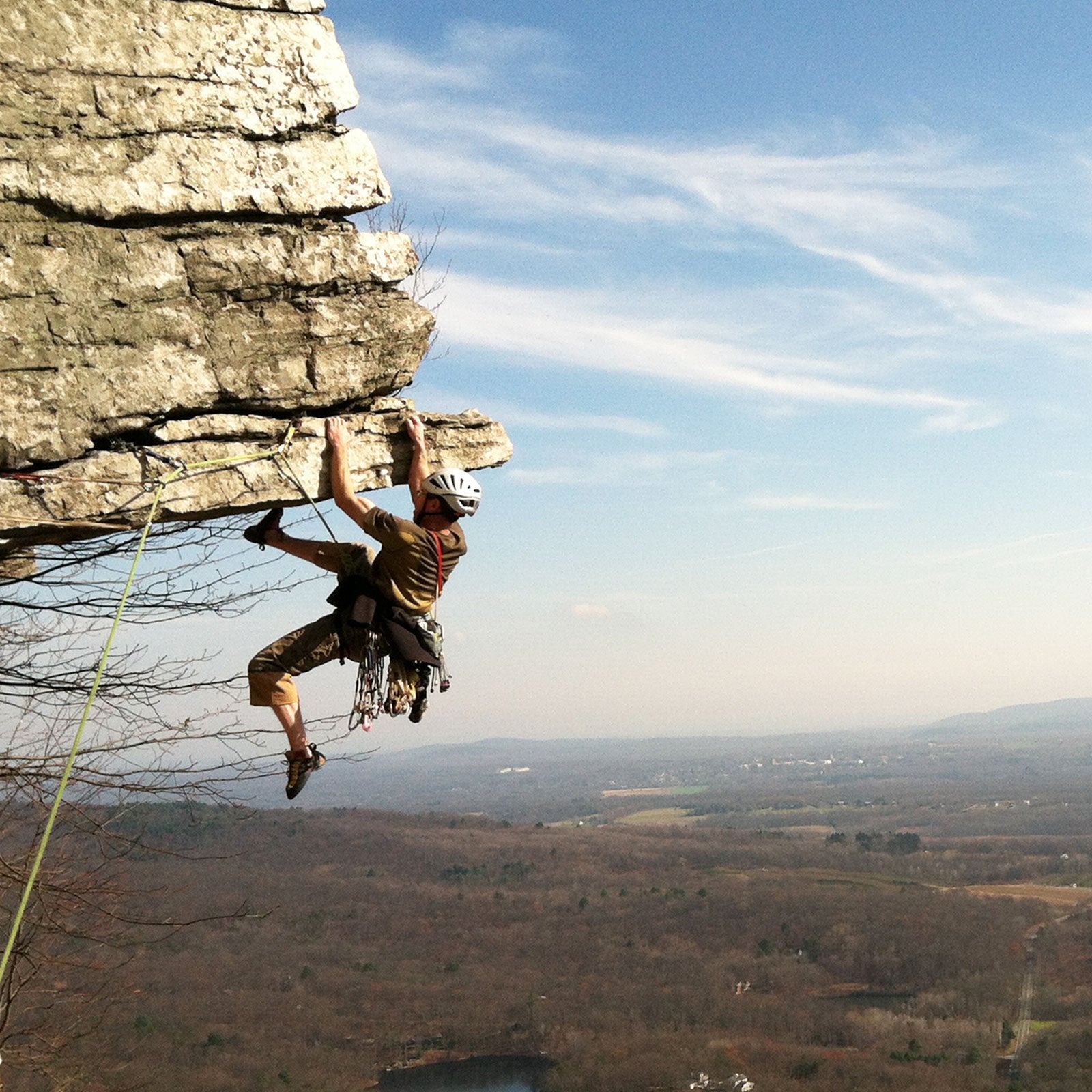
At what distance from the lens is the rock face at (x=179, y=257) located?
17.1 feet

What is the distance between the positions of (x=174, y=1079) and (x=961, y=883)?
79627 millimetres

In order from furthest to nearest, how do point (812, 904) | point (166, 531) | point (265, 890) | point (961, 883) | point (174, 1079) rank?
point (961, 883)
point (812, 904)
point (265, 890)
point (174, 1079)
point (166, 531)

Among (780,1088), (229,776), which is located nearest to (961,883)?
(780,1088)

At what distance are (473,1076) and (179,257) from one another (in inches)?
3218

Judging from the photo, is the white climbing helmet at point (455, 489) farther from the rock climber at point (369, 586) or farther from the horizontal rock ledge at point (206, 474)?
the horizontal rock ledge at point (206, 474)

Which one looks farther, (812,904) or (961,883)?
(961,883)

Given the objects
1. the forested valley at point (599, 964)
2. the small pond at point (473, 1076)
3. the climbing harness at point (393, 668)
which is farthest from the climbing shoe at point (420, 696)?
the small pond at point (473, 1076)

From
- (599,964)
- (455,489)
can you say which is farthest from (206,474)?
(599,964)

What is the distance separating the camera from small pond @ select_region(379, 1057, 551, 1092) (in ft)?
245

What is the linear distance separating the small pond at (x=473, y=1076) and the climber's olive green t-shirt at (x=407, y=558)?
76424 millimetres

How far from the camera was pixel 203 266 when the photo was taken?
5.58m

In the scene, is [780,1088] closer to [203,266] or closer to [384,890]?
[384,890]

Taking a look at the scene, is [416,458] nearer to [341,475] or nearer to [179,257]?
[341,475]

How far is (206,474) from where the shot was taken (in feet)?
18.6
